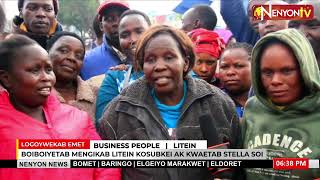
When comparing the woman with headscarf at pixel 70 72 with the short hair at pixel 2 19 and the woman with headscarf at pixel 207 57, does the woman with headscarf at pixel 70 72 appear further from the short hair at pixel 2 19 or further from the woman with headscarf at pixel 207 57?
the woman with headscarf at pixel 207 57

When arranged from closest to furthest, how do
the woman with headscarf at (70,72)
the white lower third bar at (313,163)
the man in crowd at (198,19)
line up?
the white lower third bar at (313,163) → the woman with headscarf at (70,72) → the man in crowd at (198,19)

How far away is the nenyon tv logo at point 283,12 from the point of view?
102 inches

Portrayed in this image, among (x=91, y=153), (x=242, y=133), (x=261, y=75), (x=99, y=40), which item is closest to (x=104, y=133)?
(x=91, y=153)

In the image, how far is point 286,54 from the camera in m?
1.90

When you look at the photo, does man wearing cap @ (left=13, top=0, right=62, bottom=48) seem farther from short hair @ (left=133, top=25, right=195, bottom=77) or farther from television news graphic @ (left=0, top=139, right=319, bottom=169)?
television news graphic @ (left=0, top=139, right=319, bottom=169)

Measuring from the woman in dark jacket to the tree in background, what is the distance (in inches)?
718

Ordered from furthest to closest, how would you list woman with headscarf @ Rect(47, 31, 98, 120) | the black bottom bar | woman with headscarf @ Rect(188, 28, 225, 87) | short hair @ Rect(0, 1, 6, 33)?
short hair @ Rect(0, 1, 6, 33) → woman with headscarf @ Rect(188, 28, 225, 87) → woman with headscarf @ Rect(47, 31, 98, 120) → the black bottom bar

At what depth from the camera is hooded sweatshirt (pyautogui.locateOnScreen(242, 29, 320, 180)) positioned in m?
1.80

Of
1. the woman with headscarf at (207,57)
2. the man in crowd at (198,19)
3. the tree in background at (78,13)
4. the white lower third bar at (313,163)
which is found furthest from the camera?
the tree in background at (78,13)

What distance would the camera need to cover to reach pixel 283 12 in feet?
8.91

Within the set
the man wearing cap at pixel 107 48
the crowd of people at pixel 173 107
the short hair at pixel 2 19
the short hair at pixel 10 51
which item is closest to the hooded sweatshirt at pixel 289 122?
the crowd of people at pixel 173 107

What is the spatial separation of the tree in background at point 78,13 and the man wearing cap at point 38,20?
17.0 metres

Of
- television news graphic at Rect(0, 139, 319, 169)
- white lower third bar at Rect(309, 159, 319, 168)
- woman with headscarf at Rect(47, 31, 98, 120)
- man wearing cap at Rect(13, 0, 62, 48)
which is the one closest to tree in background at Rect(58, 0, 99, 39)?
man wearing cap at Rect(13, 0, 62, 48)

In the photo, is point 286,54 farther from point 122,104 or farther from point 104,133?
point 104,133
